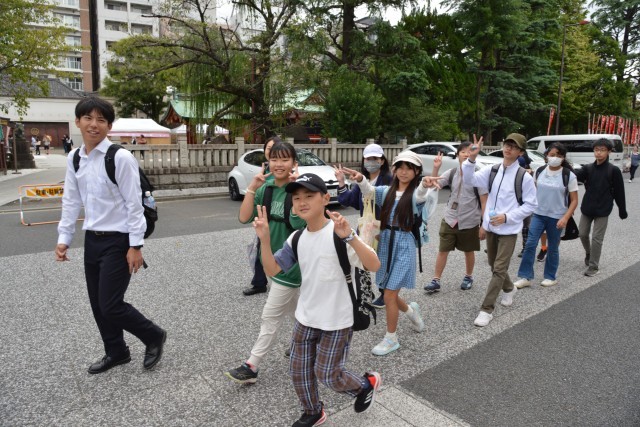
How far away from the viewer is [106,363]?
127 inches

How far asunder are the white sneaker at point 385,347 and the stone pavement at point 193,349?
0.05 metres

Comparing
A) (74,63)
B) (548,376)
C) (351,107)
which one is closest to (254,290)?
(548,376)

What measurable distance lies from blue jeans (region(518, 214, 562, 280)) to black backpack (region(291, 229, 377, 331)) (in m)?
3.34

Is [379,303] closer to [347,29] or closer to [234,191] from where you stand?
[234,191]

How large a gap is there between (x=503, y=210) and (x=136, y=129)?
2401 centimetres

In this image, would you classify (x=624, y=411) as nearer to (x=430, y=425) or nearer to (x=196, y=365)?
(x=430, y=425)

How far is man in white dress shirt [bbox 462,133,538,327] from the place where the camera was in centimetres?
418

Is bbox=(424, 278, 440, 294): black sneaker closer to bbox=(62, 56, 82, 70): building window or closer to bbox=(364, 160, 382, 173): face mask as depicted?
bbox=(364, 160, 382, 173): face mask

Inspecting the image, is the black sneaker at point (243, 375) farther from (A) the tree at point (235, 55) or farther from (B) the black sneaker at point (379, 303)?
(A) the tree at point (235, 55)

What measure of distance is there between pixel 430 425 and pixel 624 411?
48.9 inches

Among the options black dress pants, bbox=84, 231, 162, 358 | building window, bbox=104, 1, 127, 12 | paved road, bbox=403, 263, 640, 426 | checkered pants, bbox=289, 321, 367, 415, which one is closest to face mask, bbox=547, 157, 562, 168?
paved road, bbox=403, 263, 640, 426

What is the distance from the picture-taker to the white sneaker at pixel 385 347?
3504 mm

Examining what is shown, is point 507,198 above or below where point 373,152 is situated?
below

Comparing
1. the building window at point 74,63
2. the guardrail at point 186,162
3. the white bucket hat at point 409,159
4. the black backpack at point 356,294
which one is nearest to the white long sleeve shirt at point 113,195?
the black backpack at point 356,294
